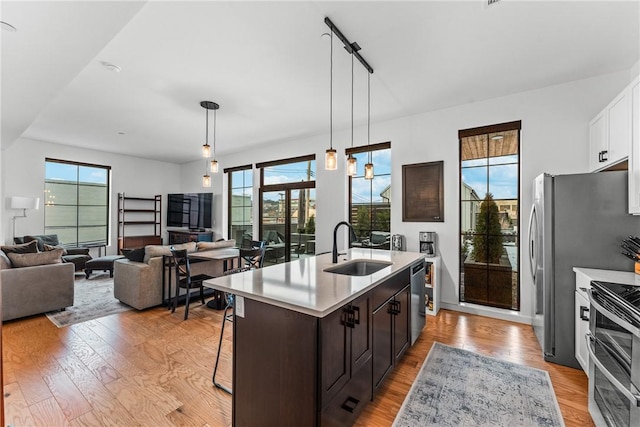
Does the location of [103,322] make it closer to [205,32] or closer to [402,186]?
[205,32]

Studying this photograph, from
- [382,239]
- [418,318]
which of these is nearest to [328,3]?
[418,318]

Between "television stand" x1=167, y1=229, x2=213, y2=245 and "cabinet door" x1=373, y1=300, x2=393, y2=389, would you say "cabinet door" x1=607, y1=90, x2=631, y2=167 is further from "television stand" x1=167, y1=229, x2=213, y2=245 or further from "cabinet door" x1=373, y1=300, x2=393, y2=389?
"television stand" x1=167, y1=229, x2=213, y2=245

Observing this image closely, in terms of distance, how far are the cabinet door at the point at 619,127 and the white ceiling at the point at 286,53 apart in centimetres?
57

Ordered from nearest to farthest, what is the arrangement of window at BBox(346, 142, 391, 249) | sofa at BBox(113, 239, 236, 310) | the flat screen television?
sofa at BBox(113, 239, 236, 310)
window at BBox(346, 142, 391, 249)
the flat screen television

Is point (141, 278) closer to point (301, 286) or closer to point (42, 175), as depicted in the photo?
point (301, 286)

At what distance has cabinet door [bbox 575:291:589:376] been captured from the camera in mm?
2381

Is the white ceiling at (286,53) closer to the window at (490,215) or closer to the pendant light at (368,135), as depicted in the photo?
the pendant light at (368,135)

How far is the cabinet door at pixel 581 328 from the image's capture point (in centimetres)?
238

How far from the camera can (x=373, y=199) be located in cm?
504

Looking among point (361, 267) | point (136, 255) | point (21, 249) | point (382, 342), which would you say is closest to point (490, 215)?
point (361, 267)

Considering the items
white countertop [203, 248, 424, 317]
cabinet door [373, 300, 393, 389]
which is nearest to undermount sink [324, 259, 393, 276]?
white countertop [203, 248, 424, 317]

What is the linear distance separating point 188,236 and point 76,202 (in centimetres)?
254

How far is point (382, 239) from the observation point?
493 centimetres

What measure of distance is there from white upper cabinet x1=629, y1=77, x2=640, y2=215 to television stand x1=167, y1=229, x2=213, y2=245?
24.2 feet
